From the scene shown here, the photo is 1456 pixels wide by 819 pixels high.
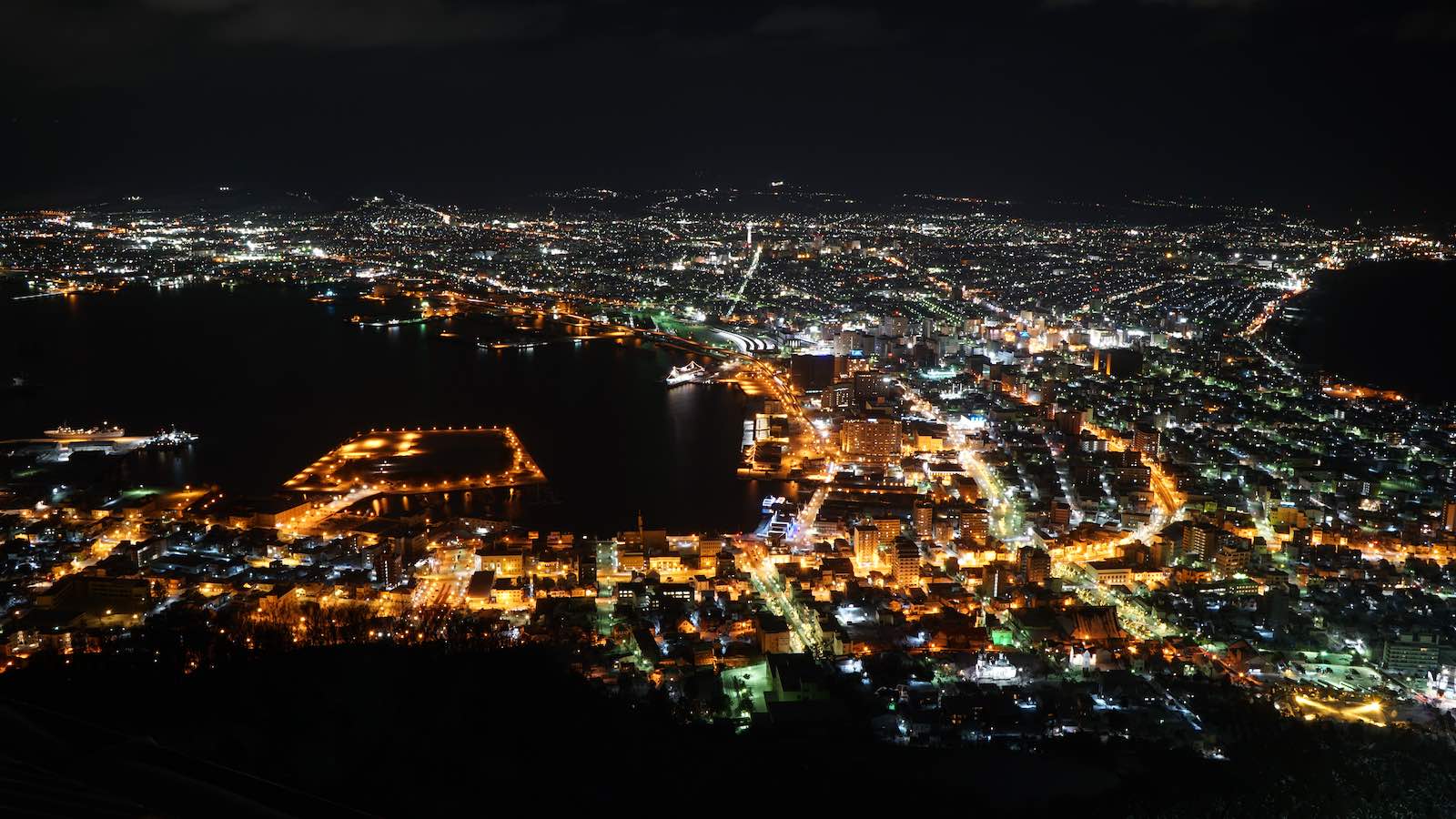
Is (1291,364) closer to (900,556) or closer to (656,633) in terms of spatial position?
(900,556)

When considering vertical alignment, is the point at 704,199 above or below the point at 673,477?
above

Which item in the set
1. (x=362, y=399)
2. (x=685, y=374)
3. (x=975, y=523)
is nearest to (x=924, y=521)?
(x=975, y=523)

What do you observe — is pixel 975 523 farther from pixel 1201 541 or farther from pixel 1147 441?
pixel 1147 441

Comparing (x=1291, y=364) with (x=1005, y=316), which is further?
(x=1005, y=316)

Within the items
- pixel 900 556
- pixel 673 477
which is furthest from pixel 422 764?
pixel 673 477

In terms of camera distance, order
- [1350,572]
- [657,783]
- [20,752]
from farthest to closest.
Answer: [1350,572], [657,783], [20,752]

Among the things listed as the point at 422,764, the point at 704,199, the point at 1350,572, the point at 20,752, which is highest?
the point at 704,199

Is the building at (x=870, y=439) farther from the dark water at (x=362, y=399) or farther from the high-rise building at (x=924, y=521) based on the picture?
the high-rise building at (x=924, y=521)
